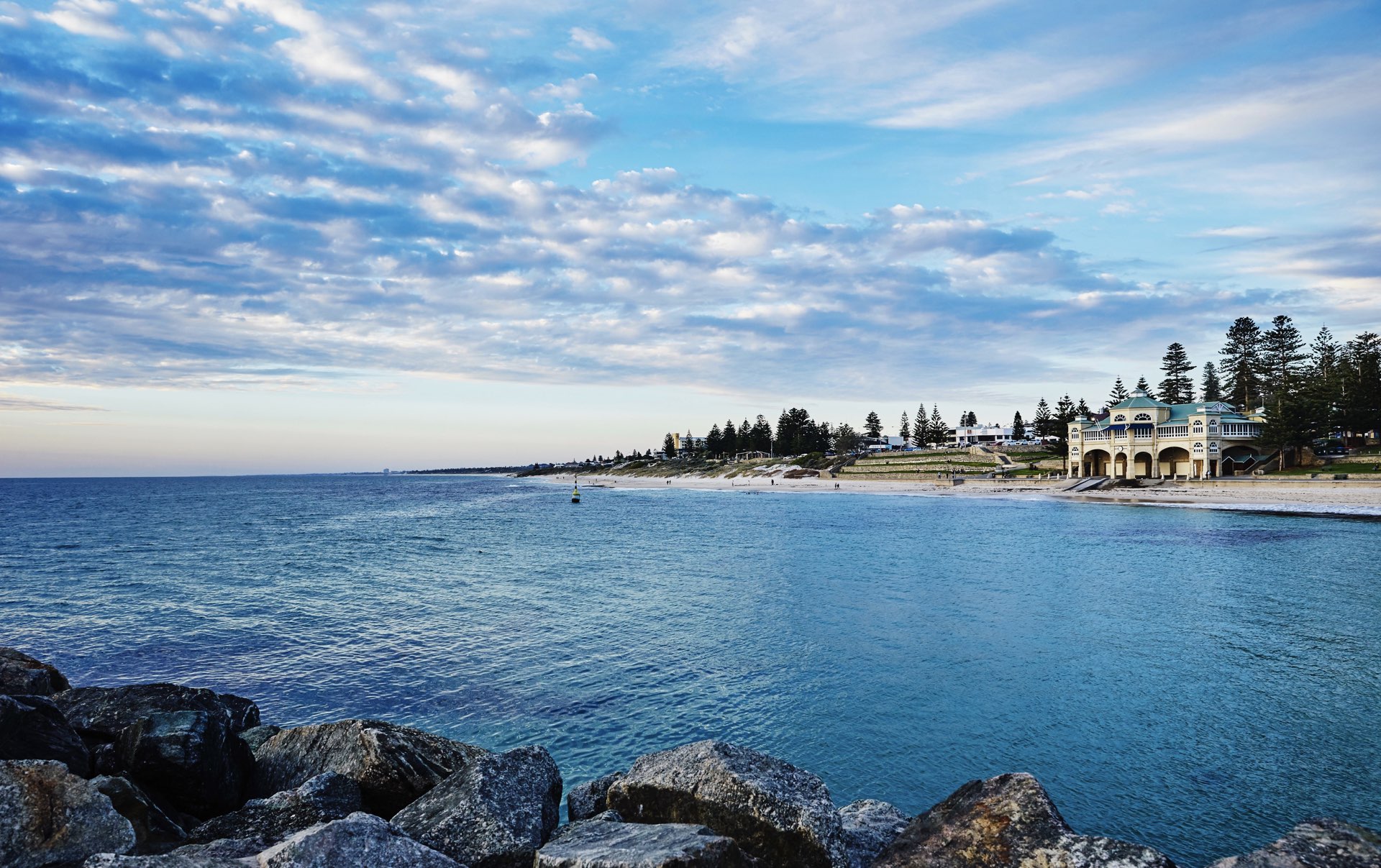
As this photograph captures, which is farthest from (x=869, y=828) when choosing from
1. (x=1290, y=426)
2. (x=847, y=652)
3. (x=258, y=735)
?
(x=1290, y=426)

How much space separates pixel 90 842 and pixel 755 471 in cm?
17629

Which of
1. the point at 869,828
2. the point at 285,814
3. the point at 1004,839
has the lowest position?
the point at 869,828

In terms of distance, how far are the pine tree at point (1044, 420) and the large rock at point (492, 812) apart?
170m

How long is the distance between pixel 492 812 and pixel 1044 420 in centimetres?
17964

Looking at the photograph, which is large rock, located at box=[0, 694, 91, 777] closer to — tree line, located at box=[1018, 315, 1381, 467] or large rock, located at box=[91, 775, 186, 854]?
large rock, located at box=[91, 775, 186, 854]

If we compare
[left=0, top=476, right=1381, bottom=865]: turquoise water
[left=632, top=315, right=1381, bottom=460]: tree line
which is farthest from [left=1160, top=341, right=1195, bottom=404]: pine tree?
[left=0, top=476, right=1381, bottom=865]: turquoise water

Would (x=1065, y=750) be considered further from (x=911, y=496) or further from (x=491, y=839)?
(x=911, y=496)

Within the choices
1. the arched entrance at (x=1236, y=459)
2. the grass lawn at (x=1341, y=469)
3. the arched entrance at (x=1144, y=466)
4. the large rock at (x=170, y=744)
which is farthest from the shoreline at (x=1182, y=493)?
the large rock at (x=170, y=744)

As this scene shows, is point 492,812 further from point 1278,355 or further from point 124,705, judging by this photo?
point 1278,355

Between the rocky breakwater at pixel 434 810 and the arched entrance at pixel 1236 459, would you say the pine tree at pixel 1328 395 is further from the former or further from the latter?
the rocky breakwater at pixel 434 810

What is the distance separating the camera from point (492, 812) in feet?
27.7

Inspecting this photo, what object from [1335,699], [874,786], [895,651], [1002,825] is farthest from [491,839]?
[1335,699]

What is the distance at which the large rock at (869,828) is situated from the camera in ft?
29.7

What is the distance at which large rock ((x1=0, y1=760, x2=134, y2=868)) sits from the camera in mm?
7066
